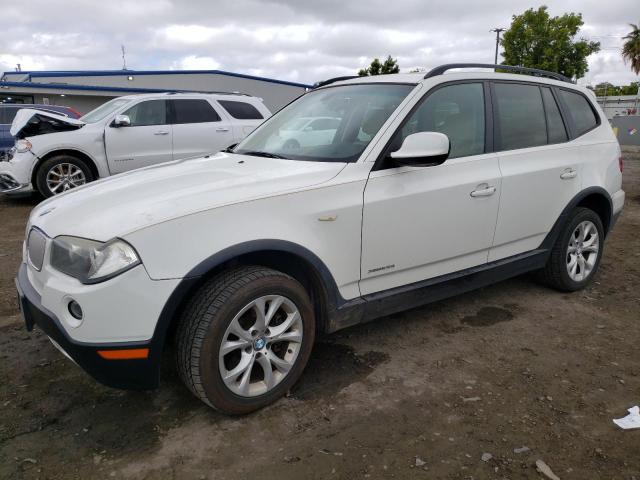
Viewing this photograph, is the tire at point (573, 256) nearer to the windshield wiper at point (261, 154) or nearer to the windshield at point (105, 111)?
the windshield wiper at point (261, 154)

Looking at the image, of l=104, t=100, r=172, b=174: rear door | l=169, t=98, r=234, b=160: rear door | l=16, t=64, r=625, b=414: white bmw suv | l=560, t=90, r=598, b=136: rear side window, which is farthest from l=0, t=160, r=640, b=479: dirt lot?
l=169, t=98, r=234, b=160: rear door

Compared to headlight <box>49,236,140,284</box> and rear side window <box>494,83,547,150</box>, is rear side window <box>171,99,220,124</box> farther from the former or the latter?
headlight <box>49,236,140,284</box>

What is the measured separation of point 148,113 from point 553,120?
652 centimetres

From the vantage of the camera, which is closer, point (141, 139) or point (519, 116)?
point (519, 116)

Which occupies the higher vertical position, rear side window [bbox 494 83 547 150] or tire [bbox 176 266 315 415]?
rear side window [bbox 494 83 547 150]

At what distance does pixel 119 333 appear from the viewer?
7.37 feet

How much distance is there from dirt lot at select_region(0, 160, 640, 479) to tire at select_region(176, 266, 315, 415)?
0.54 ft

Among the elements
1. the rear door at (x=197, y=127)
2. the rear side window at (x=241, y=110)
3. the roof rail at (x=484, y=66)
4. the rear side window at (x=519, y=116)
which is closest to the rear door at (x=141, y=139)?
the rear door at (x=197, y=127)

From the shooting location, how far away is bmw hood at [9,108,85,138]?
784 centimetres

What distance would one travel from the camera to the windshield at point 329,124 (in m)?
3.09

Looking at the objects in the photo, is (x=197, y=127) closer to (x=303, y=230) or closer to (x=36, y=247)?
(x=36, y=247)

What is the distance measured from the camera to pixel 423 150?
2781mm

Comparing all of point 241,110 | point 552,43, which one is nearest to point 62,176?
point 241,110

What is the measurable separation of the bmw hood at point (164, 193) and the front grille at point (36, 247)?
0.16ft
